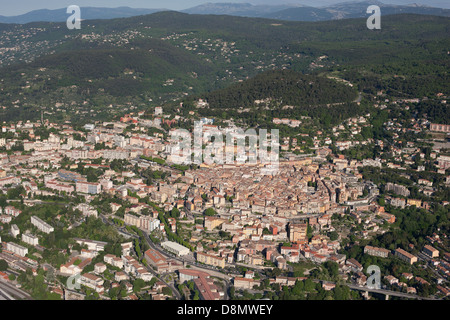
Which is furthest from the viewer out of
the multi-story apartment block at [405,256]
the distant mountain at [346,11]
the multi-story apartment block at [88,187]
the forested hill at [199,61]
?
the distant mountain at [346,11]

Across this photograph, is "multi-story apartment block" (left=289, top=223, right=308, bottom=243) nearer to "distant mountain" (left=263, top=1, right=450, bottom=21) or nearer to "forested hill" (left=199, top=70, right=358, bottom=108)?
"forested hill" (left=199, top=70, right=358, bottom=108)

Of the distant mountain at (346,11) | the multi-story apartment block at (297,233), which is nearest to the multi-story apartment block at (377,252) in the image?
the multi-story apartment block at (297,233)

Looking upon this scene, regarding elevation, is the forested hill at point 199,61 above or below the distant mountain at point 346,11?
below

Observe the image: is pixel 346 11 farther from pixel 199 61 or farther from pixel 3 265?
pixel 3 265

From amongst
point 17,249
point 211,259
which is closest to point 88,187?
point 17,249

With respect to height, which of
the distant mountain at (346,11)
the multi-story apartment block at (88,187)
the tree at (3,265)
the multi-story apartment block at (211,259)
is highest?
the distant mountain at (346,11)

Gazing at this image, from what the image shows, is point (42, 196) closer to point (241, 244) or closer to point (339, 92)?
point (241, 244)

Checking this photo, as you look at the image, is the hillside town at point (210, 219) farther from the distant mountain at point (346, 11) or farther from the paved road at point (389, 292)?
the distant mountain at point (346, 11)
